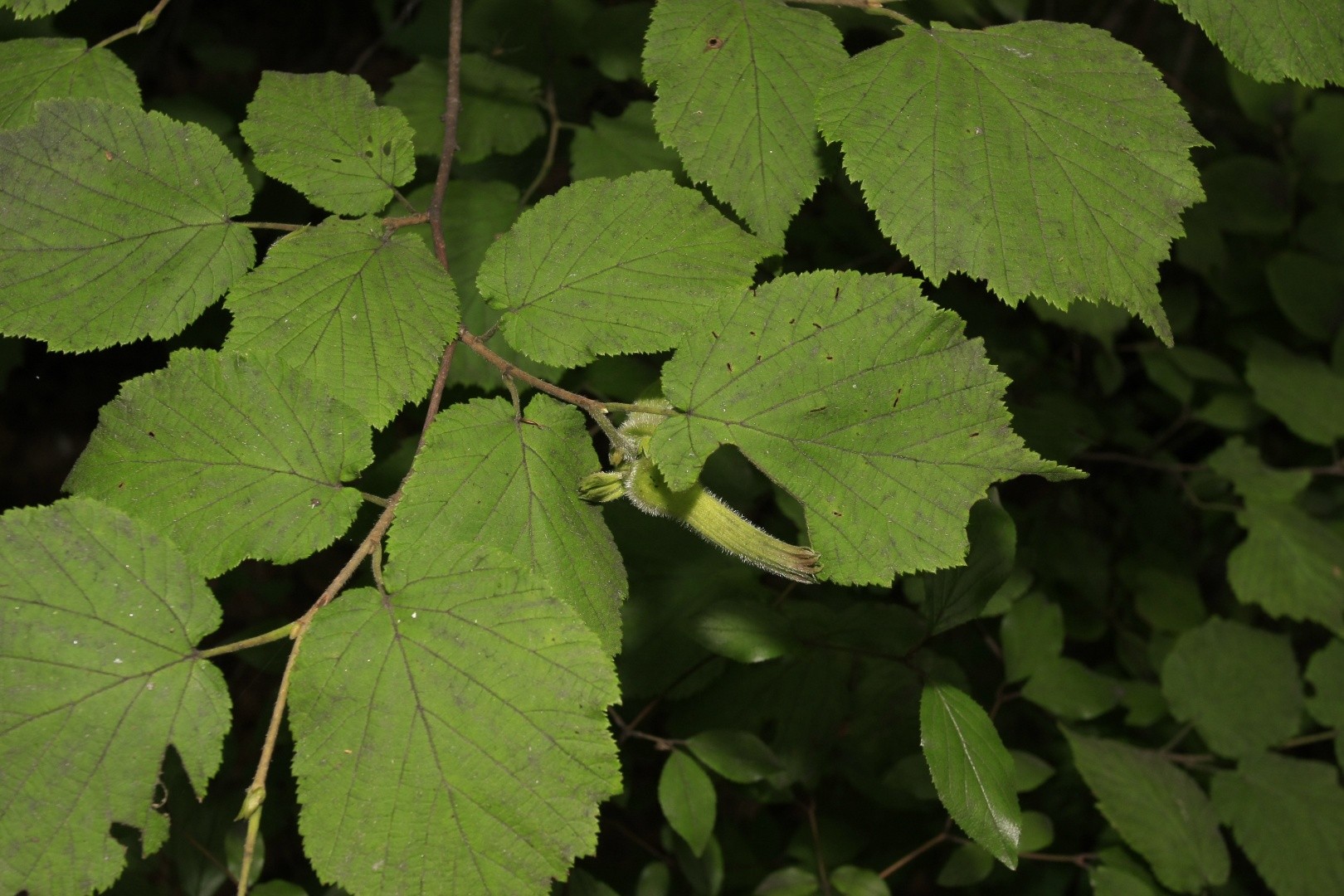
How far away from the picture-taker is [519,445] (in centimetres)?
124

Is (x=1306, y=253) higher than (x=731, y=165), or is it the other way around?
(x=731, y=165)

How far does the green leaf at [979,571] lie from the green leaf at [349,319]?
0.91m

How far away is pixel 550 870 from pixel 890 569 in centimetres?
49

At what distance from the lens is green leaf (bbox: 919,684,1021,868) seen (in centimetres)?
146

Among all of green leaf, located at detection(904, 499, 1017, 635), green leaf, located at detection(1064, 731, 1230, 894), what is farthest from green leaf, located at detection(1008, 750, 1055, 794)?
green leaf, located at detection(904, 499, 1017, 635)

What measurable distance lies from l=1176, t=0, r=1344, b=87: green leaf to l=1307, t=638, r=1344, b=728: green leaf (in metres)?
1.87

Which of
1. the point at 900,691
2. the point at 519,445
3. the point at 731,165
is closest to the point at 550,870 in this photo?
the point at 519,445

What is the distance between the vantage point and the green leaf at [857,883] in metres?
2.08

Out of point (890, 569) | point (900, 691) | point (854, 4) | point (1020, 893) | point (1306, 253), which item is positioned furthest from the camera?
point (1306, 253)

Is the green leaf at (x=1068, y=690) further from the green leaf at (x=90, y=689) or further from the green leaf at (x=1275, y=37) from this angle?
the green leaf at (x=90, y=689)

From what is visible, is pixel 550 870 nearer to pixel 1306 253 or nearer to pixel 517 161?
pixel 517 161

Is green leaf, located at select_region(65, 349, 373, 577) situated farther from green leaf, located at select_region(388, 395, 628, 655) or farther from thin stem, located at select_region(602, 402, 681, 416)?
thin stem, located at select_region(602, 402, 681, 416)

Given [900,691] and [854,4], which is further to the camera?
[900,691]

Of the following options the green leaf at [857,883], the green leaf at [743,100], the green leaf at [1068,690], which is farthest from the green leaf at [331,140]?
the green leaf at [1068,690]
